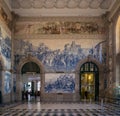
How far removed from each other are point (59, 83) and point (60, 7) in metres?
7.34

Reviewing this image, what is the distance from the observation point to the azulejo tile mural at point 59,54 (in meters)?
29.5

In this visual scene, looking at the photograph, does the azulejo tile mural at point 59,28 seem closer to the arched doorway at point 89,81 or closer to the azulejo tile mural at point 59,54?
the azulejo tile mural at point 59,54

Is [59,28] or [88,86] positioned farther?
[88,86]

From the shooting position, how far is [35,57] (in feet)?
97.5

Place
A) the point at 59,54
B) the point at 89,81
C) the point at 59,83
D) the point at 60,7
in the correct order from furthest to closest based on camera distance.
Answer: the point at 89,81 < the point at 59,54 < the point at 60,7 < the point at 59,83

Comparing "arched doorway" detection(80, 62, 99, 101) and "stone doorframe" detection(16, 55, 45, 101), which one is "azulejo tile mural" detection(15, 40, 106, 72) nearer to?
"stone doorframe" detection(16, 55, 45, 101)

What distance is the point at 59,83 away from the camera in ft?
96.2

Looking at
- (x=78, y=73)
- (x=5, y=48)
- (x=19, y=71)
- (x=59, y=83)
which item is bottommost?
(x=59, y=83)

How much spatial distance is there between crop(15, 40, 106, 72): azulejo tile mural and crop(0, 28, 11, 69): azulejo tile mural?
2084 mm

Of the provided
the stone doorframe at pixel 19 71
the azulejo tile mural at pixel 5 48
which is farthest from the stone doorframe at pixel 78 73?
the azulejo tile mural at pixel 5 48

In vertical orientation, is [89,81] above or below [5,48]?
below

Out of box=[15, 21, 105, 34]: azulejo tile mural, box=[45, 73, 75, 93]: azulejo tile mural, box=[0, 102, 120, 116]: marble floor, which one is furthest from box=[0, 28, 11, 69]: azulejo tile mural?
box=[0, 102, 120, 116]: marble floor

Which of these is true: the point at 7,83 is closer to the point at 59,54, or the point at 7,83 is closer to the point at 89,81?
the point at 59,54

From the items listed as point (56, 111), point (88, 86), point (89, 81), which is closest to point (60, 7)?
point (89, 81)
